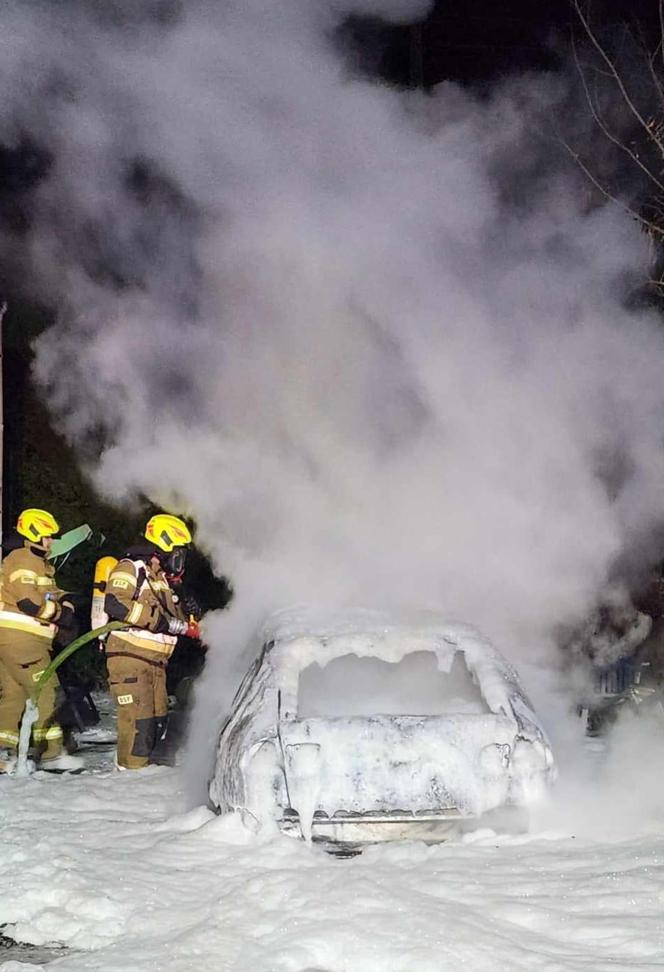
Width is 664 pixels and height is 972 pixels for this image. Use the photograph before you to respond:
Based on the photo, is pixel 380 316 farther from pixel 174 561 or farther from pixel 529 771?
pixel 529 771

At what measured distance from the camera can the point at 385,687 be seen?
6516 millimetres

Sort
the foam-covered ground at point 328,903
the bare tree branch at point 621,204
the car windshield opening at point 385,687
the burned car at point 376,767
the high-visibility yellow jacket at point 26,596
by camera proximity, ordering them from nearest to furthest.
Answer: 1. the foam-covered ground at point 328,903
2. the burned car at point 376,767
3. the car windshield opening at point 385,687
4. the high-visibility yellow jacket at point 26,596
5. the bare tree branch at point 621,204

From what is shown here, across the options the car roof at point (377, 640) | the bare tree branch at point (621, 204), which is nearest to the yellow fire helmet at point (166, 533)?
the car roof at point (377, 640)

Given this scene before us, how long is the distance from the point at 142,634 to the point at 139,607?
0.74 ft

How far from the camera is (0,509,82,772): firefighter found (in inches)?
304

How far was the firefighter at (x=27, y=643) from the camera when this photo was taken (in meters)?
7.71

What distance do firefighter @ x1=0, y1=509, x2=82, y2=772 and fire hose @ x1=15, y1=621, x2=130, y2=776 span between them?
143 mm

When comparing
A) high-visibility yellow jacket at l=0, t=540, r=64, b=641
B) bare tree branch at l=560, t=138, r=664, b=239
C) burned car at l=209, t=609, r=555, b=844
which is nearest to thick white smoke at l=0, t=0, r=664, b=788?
bare tree branch at l=560, t=138, r=664, b=239

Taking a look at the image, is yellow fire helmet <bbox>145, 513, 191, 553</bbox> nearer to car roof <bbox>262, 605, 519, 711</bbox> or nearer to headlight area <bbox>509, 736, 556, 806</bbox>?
car roof <bbox>262, 605, 519, 711</bbox>

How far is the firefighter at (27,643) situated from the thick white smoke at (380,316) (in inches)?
53.0

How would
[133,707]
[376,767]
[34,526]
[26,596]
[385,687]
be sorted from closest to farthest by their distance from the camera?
[376,767] < [385,687] < [133,707] < [26,596] < [34,526]

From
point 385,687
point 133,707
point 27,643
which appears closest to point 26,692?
point 27,643

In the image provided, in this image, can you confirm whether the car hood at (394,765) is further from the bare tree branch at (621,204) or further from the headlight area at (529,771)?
the bare tree branch at (621,204)

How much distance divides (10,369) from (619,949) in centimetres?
1056
